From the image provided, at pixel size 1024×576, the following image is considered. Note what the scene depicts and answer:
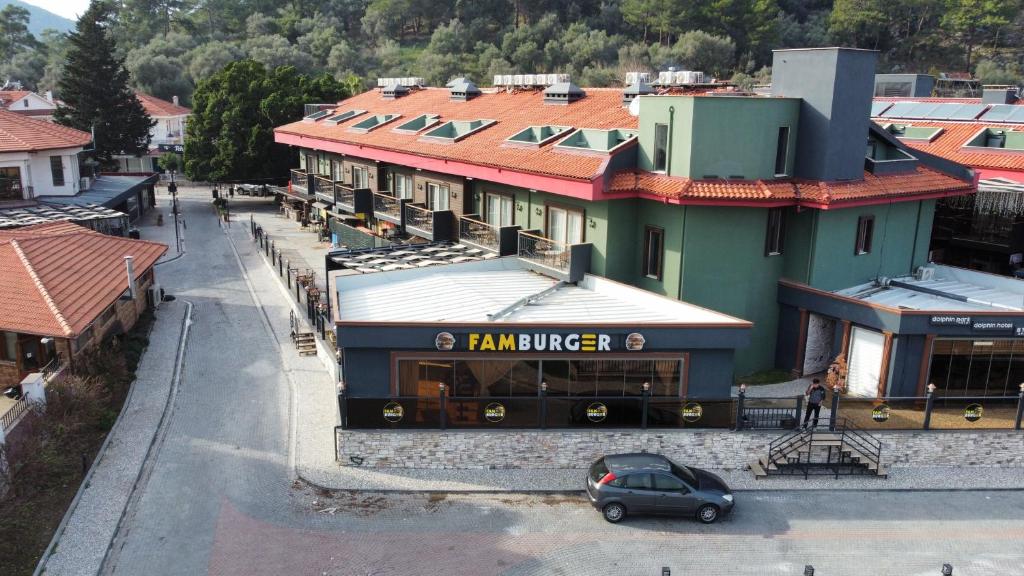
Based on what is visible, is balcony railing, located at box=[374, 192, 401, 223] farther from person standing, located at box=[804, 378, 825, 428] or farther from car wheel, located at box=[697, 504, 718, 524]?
car wheel, located at box=[697, 504, 718, 524]

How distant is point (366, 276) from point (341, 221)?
1740 centimetres

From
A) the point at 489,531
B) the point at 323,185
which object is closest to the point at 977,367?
the point at 489,531

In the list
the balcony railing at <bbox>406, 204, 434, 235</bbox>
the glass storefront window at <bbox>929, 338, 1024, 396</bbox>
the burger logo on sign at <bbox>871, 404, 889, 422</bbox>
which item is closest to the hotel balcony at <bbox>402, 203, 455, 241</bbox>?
the balcony railing at <bbox>406, 204, 434, 235</bbox>

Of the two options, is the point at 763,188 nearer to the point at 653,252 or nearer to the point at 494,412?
the point at 653,252

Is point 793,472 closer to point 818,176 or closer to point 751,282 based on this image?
point 751,282

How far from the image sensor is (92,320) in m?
24.9

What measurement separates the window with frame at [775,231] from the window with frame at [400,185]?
17.8 metres

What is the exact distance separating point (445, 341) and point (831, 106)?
581 inches

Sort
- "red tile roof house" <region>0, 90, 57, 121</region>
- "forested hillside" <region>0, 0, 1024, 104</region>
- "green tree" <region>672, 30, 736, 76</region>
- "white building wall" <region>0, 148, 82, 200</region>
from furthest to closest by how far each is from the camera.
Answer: "forested hillside" <region>0, 0, 1024, 104</region> < "green tree" <region>672, 30, 736, 76</region> < "red tile roof house" <region>0, 90, 57, 121</region> < "white building wall" <region>0, 148, 82, 200</region>

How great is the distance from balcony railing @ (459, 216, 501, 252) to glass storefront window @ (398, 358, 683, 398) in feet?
30.7

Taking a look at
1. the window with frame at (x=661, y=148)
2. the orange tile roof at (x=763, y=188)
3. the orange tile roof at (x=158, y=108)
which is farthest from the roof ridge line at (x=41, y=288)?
the orange tile roof at (x=158, y=108)

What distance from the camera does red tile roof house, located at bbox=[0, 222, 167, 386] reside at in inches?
949

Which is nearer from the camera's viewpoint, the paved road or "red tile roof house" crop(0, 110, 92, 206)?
Answer: the paved road

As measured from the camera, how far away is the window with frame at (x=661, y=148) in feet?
83.4
